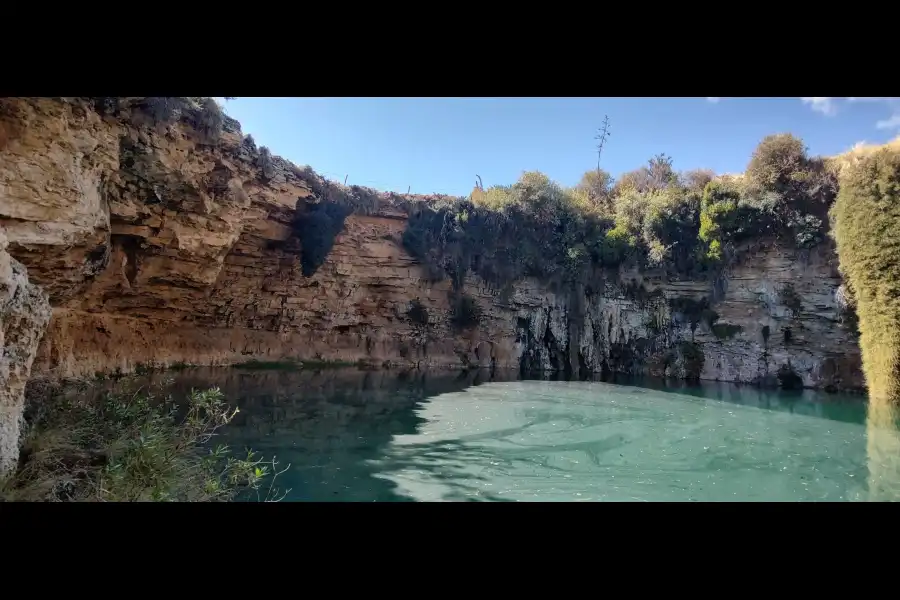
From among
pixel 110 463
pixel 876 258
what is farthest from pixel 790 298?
pixel 110 463

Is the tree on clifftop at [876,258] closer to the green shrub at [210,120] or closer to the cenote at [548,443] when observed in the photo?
the cenote at [548,443]

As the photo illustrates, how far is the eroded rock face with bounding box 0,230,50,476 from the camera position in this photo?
2.50m

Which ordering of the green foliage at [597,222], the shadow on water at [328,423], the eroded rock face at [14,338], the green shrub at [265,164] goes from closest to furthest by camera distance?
the eroded rock face at [14,338], the shadow on water at [328,423], the green shrub at [265,164], the green foliage at [597,222]

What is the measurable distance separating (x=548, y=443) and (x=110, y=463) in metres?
5.19

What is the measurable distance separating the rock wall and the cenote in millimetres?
1769

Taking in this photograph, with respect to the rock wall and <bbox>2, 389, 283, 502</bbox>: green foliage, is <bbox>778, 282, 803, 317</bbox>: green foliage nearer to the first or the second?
the rock wall

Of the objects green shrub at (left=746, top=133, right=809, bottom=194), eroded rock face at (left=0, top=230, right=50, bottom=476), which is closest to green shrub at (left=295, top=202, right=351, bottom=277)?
eroded rock face at (left=0, top=230, right=50, bottom=476)

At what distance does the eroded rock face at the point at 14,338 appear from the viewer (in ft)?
8.20

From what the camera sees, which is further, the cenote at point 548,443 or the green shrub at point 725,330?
the green shrub at point 725,330

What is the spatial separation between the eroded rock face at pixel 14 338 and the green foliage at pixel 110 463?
0.20 meters

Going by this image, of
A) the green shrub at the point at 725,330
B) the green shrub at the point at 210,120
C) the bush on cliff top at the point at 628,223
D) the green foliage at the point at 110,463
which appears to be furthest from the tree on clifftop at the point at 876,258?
the green shrub at the point at 210,120
